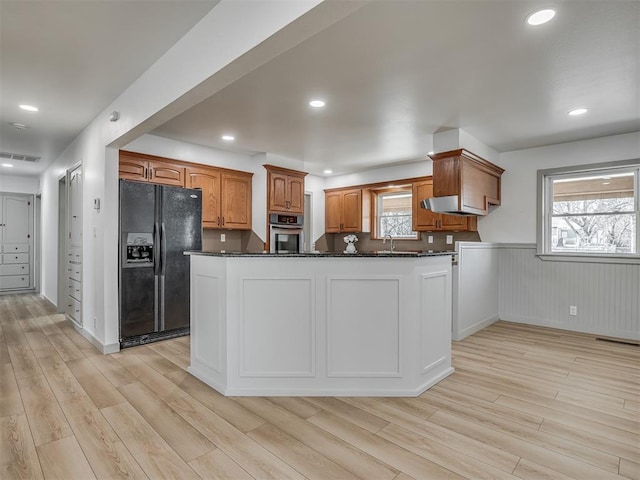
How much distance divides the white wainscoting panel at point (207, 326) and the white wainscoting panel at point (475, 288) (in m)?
2.92

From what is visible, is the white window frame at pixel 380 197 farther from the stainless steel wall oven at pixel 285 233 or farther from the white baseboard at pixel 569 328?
the white baseboard at pixel 569 328

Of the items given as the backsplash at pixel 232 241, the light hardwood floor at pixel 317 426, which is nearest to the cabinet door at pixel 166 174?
the backsplash at pixel 232 241

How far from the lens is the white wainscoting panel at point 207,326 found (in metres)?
2.81

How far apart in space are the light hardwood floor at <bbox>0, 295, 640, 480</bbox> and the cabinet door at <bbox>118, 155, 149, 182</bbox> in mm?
2209

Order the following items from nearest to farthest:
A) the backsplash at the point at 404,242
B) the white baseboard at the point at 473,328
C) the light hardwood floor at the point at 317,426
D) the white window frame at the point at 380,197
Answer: the light hardwood floor at the point at 317,426, the white baseboard at the point at 473,328, the backsplash at the point at 404,242, the white window frame at the point at 380,197

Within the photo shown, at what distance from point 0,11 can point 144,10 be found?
35.4 inches

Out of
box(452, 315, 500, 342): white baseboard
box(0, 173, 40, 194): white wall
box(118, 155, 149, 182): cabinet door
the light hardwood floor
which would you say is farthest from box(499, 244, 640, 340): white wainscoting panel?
box(0, 173, 40, 194): white wall

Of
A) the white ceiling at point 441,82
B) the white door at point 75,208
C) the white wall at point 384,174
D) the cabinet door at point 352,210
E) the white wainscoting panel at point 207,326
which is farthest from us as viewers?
the cabinet door at point 352,210

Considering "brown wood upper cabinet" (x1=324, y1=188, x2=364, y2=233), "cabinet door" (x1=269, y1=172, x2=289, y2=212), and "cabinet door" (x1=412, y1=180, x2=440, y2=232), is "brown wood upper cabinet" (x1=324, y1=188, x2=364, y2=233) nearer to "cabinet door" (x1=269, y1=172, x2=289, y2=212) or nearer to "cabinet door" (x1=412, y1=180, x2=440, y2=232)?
"cabinet door" (x1=412, y1=180, x2=440, y2=232)

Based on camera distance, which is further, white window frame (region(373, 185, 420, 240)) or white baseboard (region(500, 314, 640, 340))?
white window frame (region(373, 185, 420, 240))

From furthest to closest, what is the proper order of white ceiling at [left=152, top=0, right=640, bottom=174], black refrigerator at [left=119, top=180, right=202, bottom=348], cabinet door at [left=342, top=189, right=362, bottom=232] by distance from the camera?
cabinet door at [left=342, top=189, right=362, bottom=232]
black refrigerator at [left=119, top=180, right=202, bottom=348]
white ceiling at [left=152, top=0, right=640, bottom=174]

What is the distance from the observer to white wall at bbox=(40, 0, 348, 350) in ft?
5.63

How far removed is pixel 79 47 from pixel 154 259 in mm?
2325

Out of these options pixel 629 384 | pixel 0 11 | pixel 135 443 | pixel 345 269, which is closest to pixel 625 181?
pixel 629 384
